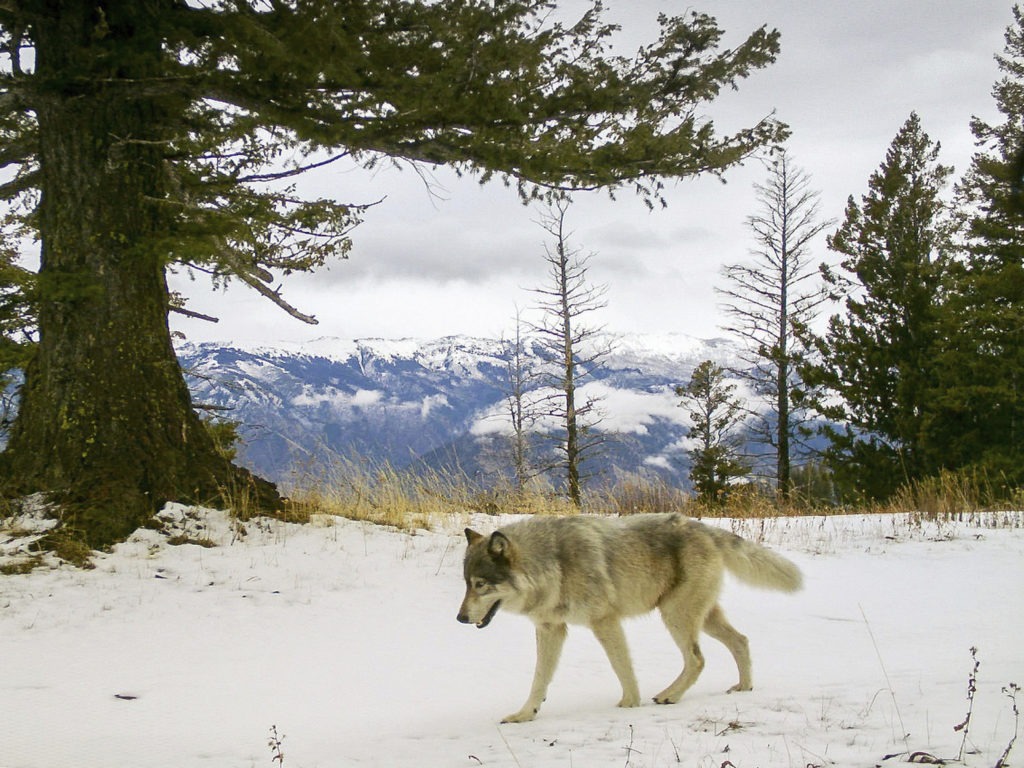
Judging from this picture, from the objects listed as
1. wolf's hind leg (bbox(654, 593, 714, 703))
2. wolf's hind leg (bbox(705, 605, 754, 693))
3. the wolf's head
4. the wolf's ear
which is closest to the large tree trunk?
the wolf's head

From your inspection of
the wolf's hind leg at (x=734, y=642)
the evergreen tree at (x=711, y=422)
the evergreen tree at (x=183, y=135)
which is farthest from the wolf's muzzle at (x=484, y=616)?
the evergreen tree at (x=711, y=422)

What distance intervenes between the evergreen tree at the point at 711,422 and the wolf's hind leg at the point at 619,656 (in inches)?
1279

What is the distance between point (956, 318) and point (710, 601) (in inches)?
886

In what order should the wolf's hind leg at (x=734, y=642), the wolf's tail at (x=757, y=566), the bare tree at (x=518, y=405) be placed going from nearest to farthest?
the wolf's hind leg at (x=734, y=642) < the wolf's tail at (x=757, y=566) < the bare tree at (x=518, y=405)

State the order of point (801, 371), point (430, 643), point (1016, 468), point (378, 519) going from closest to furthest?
point (430, 643) < point (378, 519) < point (1016, 468) < point (801, 371)

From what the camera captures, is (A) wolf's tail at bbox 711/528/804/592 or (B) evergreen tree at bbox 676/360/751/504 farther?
(B) evergreen tree at bbox 676/360/751/504

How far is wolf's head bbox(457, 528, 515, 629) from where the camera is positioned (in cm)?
468

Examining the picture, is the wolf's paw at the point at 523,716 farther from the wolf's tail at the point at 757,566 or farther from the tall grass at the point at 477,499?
the tall grass at the point at 477,499

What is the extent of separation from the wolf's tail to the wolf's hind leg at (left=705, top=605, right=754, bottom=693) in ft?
1.04

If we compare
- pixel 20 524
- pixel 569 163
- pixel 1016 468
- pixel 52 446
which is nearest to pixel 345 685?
pixel 20 524

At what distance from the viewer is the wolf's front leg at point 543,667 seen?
15.1ft

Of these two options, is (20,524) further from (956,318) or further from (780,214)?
(780,214)

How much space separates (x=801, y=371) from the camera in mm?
27375

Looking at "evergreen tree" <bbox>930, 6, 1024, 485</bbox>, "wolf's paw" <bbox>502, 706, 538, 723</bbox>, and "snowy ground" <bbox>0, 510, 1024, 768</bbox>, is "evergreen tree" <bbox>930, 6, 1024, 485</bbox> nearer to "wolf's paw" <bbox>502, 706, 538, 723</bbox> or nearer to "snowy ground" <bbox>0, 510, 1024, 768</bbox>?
Result: "snowy ground" <bbox>0, 510, 1024, 768</bbox>
